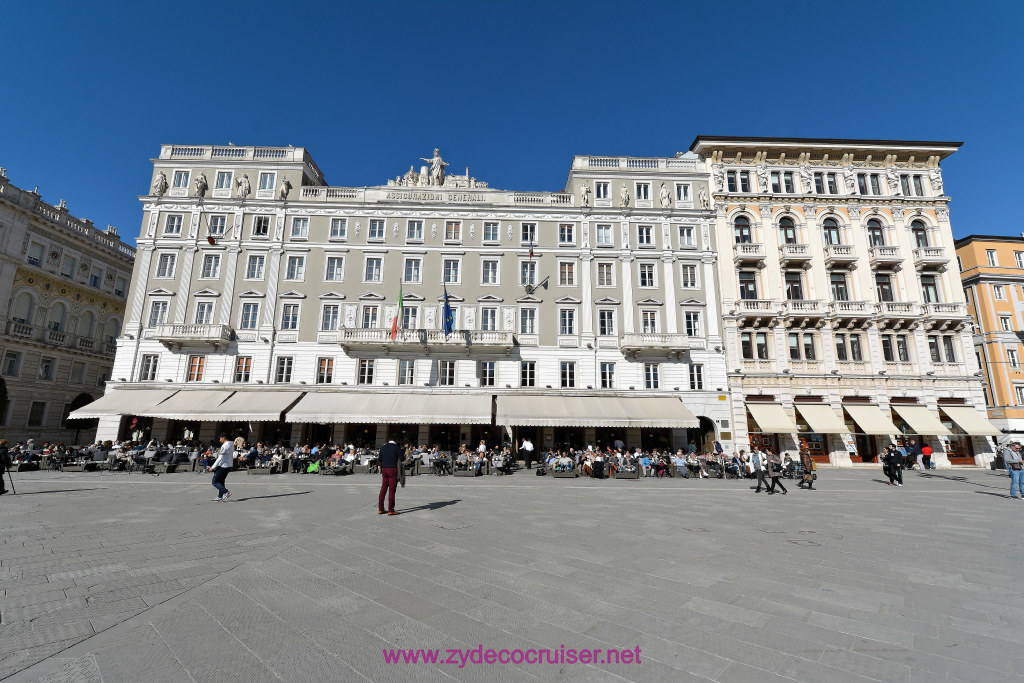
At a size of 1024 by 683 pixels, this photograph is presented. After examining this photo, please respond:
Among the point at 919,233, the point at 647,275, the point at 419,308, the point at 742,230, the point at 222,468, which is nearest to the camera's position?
the point at 222,468

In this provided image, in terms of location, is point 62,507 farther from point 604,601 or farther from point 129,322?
point 129,322

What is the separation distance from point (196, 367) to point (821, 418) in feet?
129

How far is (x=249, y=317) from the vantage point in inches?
1123

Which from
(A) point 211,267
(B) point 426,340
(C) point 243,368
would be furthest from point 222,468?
(A) point 211,267

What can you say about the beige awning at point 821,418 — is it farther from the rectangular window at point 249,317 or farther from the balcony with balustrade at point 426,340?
the rectangular window at point 249,317

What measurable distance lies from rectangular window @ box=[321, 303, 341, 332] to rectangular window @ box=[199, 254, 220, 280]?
25.0 ft

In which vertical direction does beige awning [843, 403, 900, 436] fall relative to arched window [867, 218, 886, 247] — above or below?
below

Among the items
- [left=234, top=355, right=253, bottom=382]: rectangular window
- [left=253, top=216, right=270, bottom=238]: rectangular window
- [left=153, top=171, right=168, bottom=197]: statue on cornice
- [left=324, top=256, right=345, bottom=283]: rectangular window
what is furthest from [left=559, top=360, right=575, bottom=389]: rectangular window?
[left=153, top=171, right=168, bottom=197]: statue on cornice

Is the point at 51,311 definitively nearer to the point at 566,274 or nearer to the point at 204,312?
the point at 204,312

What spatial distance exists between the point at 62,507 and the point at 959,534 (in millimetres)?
20796

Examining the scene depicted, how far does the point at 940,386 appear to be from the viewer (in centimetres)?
2892

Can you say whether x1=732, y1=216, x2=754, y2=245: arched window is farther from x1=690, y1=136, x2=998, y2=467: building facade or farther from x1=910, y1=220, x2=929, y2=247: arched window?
x1=910, y1=220, x2=929, y2=247: arched window

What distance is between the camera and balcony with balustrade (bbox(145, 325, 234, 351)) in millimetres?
27141

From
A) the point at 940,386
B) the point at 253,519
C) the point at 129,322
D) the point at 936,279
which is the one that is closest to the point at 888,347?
the point at 940,386
